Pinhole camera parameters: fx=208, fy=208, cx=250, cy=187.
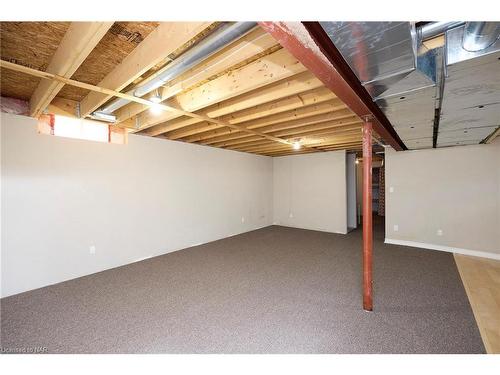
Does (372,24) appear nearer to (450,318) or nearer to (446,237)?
(450,318)

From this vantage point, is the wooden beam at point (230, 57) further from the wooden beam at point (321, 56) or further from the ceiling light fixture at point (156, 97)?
the wooden beam at point (321, 56)

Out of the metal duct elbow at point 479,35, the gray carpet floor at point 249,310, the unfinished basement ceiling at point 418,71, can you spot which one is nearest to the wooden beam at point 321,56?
the unfinished basement ceiling at point 418,71

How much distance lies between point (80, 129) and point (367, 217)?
3.93m

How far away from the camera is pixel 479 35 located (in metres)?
1.07

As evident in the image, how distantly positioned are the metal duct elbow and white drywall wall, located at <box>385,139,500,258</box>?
3879mm

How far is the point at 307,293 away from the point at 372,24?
2.51m

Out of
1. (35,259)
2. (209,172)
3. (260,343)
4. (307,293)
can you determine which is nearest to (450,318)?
(307,293)

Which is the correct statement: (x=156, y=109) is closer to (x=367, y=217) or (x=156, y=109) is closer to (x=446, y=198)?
(x=367, y=217)

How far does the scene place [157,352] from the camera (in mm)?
1560

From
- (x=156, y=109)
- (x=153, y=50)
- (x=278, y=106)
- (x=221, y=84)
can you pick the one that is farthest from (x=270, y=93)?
(x=156, y=109)

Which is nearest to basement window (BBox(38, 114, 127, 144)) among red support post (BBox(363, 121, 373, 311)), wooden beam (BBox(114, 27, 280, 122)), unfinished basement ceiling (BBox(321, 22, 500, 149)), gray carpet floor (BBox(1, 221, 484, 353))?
wooden beam (BBox(114, 27, 280, 122))

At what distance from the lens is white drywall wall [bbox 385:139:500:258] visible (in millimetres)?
3660

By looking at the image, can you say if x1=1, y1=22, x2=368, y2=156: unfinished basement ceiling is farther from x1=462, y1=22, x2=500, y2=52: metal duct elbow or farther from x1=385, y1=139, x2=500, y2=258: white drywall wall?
x1=385, y1=139, x2=500, y2=258: white drywall wall

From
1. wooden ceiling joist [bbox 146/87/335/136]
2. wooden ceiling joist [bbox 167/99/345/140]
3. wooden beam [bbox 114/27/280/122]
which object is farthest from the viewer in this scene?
wooden ceiling joist [bbox 167/99/345/140]
